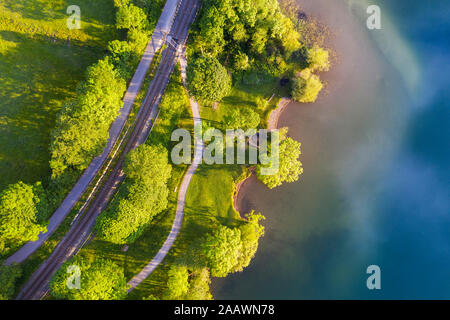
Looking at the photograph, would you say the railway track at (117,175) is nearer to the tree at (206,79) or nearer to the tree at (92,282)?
the tree at (92,282)

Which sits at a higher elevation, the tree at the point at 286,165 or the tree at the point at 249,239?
the tree at the point at 286,165

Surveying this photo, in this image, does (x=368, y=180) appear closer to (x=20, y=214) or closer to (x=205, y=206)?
(x=205, y=206)

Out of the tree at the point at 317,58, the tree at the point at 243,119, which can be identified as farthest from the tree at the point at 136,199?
the tree at the point at 317,58

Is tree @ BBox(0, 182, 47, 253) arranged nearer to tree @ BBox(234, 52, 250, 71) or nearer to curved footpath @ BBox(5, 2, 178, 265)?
curved footpath @ BBox(5, 2, 178, 265)

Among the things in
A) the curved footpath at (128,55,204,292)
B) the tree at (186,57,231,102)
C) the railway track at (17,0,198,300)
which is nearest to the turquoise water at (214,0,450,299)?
the curved footpath at (128,55,204,292)

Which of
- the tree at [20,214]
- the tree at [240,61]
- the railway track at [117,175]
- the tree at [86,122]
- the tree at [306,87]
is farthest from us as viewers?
the tree at [306,87]
